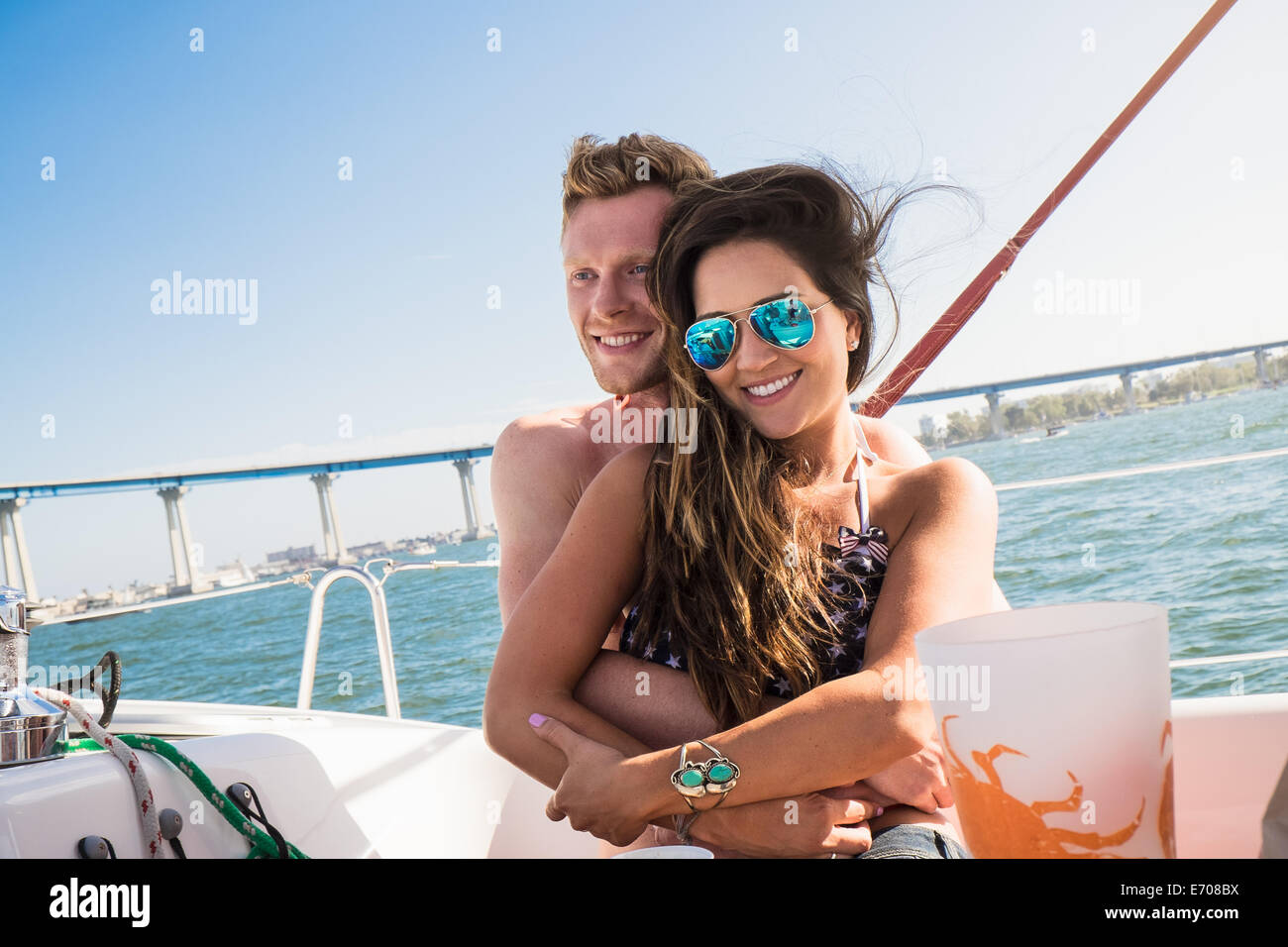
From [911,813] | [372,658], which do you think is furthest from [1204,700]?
[372,658]

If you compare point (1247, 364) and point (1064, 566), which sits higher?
point (1247, 364)

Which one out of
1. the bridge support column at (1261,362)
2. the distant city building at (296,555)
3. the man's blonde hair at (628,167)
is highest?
the bridge support column at (1261,362)

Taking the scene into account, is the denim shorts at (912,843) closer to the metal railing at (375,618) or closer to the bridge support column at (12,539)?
the metal railing at (375,618)

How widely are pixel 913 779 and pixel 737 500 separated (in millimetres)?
295

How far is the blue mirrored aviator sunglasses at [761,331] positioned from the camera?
0.94 m

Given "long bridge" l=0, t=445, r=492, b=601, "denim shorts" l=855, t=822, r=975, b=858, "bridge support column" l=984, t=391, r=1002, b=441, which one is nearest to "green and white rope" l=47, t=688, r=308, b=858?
"denim shorts" l=855, t=822, r=975, b=858

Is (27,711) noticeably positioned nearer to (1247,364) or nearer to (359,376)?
(1247,364)

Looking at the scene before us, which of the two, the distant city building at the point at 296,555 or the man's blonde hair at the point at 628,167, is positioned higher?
the man's blonde hair at the point at 628,167

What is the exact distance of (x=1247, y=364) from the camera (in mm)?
30375

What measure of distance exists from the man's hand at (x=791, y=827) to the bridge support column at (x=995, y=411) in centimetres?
1674

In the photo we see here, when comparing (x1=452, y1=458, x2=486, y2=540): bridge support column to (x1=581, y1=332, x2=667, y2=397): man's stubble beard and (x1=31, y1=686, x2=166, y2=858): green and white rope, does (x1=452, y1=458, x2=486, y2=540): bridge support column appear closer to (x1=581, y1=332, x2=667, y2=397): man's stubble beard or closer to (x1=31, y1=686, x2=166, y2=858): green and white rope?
(x1=581, y1=332, x2=667, y2=397): man's stubble beard

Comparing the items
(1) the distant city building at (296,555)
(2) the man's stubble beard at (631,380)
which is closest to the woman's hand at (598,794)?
(2) the man's stubble beard at (631,380)
